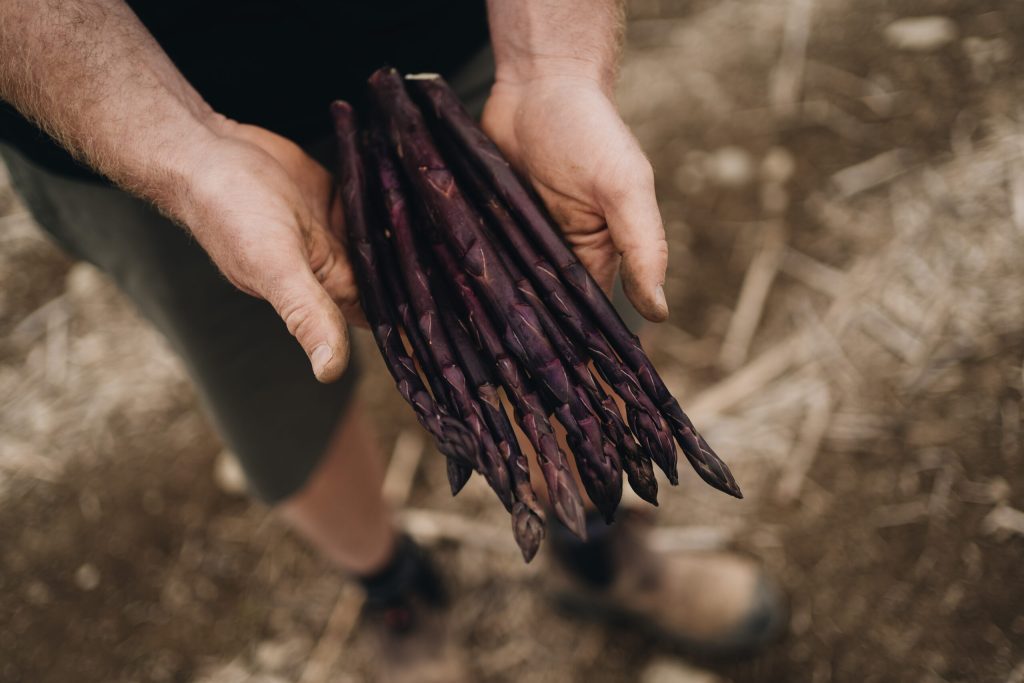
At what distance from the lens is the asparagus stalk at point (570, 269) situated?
Result: 4.48 feet

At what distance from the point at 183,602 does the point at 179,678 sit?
27 centimetres

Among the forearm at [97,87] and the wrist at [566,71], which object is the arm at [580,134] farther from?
the forearm at [97,87]

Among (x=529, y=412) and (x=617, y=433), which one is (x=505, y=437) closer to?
(x=529, y=412)

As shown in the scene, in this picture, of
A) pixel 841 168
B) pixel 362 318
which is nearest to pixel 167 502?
pixel 362 318

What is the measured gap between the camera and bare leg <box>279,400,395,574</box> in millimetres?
2109

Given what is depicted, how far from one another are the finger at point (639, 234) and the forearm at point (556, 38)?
1.15 ft

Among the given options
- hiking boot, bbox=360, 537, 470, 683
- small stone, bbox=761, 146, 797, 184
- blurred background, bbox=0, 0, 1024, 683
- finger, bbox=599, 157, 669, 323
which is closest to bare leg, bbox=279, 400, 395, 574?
hiking boot, bbox=360, 537, 470, 683

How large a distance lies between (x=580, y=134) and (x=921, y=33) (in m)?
2.81

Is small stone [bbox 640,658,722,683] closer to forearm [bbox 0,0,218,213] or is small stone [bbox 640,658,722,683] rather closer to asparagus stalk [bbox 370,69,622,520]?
asparagus stalk [bbox 370,69,622,520]

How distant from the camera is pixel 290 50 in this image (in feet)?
5.32

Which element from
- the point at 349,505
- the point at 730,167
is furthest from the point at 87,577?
the point at 730,167

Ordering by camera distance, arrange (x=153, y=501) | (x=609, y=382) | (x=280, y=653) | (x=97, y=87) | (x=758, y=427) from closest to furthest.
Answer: (x=609, y=382) → (x=97, y=87) → (x=280, y=653) → (x=758, y=427) → (x=153, y=501)

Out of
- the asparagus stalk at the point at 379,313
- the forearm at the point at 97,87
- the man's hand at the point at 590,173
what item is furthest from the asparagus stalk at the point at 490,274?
the forearm at the point at 97,87

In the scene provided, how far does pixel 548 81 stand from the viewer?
5.26 ft
